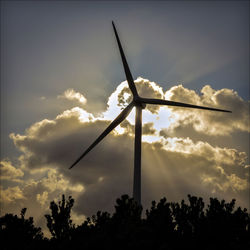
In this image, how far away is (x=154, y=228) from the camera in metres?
33.7

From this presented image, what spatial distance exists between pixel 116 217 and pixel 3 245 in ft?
71.8

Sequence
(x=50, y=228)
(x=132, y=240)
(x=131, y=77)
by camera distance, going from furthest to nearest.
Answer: (x=131, y=77), (x=50, y=228), (x=132, y=240)

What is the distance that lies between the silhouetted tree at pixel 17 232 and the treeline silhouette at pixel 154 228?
14cm

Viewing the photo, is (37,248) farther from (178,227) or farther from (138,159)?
(138,159)

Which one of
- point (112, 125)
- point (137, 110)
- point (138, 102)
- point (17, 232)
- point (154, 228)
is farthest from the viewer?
point (112, 125)

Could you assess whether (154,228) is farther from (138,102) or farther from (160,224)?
(138,102)

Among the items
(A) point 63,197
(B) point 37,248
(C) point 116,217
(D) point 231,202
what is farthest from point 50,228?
(D) point 231,202

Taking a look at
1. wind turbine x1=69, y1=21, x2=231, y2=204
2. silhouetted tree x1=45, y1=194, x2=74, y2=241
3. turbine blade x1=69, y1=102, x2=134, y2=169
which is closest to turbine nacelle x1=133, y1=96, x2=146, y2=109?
wind turbine x1=69, y1=21, x2=231, y2=204

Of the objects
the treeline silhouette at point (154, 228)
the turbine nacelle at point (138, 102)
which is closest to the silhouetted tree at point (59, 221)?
the treeline silhouette at point (154, 228)

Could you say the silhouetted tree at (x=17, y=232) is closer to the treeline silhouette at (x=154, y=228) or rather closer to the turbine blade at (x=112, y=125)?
the treeline silhouette at (x=154, y=228)

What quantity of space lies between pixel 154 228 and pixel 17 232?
2632 centimetres

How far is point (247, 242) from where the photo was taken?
35031mm

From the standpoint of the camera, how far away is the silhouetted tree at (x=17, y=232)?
155 feet

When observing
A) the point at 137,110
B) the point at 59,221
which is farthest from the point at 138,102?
the point at 59,221
